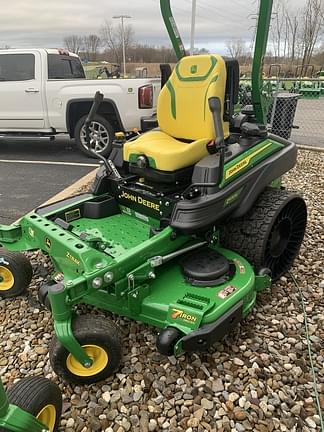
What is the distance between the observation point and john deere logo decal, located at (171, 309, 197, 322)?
233 cm

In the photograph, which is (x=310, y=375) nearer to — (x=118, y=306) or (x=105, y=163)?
(x=118, y=306)

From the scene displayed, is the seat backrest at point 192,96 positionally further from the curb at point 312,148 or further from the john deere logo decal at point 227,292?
the curb at point 312,148

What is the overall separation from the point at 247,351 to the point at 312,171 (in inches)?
177

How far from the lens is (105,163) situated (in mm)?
3430

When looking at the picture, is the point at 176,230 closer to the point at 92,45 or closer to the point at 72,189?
the point at 72,189

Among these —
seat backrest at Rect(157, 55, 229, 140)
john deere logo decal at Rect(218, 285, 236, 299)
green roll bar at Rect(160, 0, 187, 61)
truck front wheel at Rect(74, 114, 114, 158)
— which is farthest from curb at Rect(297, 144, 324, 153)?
john deere logo decal at Rect(218, 285, 236, 299)

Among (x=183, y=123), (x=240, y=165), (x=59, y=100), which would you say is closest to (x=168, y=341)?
(x=240, y=165)

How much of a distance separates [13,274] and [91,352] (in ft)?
3.64

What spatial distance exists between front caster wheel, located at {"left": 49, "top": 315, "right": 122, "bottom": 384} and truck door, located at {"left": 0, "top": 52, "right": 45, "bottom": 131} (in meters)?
5.87

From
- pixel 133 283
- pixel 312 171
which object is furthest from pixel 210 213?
pixel 312 171

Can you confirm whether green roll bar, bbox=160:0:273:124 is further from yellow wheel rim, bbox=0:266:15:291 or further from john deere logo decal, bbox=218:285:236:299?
yellow wheel rim, bbox=0:266:15:291

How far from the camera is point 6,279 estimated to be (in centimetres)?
316

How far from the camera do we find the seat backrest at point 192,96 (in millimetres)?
3174

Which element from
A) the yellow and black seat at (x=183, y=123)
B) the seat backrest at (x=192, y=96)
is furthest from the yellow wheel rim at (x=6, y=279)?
the seat backrest at (x=192, y=96)
